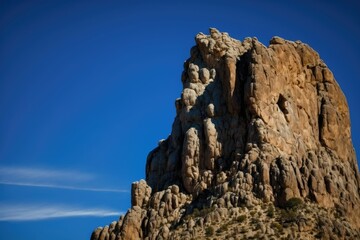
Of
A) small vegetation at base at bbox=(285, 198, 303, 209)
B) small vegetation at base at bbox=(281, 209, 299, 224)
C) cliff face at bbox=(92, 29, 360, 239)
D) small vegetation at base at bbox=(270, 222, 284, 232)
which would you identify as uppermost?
cliff face at bbox=(92, 29, 360, 239)

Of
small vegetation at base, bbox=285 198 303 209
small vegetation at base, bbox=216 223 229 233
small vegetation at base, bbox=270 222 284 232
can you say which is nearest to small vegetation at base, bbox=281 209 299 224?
small vegetation at base, bbox=270 222 284 232

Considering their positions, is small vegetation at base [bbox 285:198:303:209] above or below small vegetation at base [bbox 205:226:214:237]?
above

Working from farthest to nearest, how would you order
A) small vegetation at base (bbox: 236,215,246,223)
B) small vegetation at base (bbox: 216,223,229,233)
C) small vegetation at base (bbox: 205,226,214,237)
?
small vegetation at base (bbox: 236,215,246,223), small vegetation at base (bbox: 216,223,229,233), small vegetation at base (bbox: 205,226,214,237)

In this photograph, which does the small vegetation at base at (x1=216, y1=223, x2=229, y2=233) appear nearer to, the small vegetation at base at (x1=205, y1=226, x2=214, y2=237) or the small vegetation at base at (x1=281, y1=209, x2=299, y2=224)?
the small vegetation at base at (x1=205, y1=226, x2=214, y2=237)

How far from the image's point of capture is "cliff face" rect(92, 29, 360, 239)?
132 m

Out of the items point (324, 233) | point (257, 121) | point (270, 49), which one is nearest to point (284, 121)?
point (257, 121)

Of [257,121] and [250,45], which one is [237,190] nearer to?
[257,121]

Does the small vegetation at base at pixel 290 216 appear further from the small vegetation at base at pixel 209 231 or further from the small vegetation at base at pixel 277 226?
the small vegetation at base at pixel 209 231

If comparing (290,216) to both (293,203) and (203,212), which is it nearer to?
(293,203)

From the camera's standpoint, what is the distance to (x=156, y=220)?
13750 cm

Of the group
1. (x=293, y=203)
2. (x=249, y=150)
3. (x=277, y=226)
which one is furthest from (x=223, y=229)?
(x=249, y=150)

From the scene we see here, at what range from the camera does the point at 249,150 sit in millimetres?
139625

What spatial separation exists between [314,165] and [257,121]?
47.6 feet

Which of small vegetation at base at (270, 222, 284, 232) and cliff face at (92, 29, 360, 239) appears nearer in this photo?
small vegetation at base at (270, 222, 284, 232)
